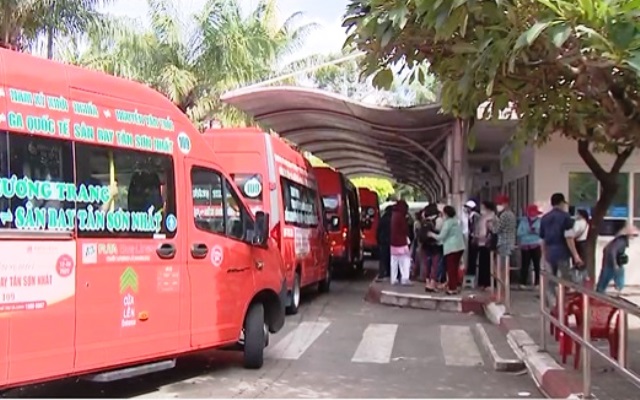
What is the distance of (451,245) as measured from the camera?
1456 cm

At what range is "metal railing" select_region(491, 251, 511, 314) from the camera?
12.4 metres

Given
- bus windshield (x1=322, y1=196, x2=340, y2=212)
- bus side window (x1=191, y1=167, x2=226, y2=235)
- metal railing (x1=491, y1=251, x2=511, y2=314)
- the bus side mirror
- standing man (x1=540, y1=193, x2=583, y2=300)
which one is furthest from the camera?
bus windshield (x1=322, y1=196, x2=340, y2=212)

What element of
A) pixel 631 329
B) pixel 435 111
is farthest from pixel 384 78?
pixel 435 111

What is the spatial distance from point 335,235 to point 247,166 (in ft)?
24.6

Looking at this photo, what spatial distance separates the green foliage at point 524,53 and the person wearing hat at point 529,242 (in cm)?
903

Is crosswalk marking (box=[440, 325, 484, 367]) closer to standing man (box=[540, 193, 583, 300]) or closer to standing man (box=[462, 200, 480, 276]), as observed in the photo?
standing man (box=[540, 193, 583, 300])

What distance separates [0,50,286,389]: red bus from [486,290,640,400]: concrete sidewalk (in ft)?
10.0

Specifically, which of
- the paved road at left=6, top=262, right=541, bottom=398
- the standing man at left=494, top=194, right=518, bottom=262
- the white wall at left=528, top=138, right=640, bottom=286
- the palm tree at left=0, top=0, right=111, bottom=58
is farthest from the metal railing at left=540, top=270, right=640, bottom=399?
the palm tree at left=0, top=0, right=111, bottom=58

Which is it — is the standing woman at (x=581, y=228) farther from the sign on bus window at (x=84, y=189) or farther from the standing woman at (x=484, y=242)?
the sign on bus window at (x=84, y=189)

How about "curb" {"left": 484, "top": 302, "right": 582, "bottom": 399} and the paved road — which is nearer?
"curb" {"left": 484, "top": 302, "right": 582, "bottom": 399}

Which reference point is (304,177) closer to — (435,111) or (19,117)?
(435,111)

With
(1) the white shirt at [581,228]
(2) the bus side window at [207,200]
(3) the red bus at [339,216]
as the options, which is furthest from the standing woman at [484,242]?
(2) the bus side window at [207,200]

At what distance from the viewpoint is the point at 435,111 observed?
694 inches

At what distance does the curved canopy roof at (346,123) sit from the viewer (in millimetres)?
17688
